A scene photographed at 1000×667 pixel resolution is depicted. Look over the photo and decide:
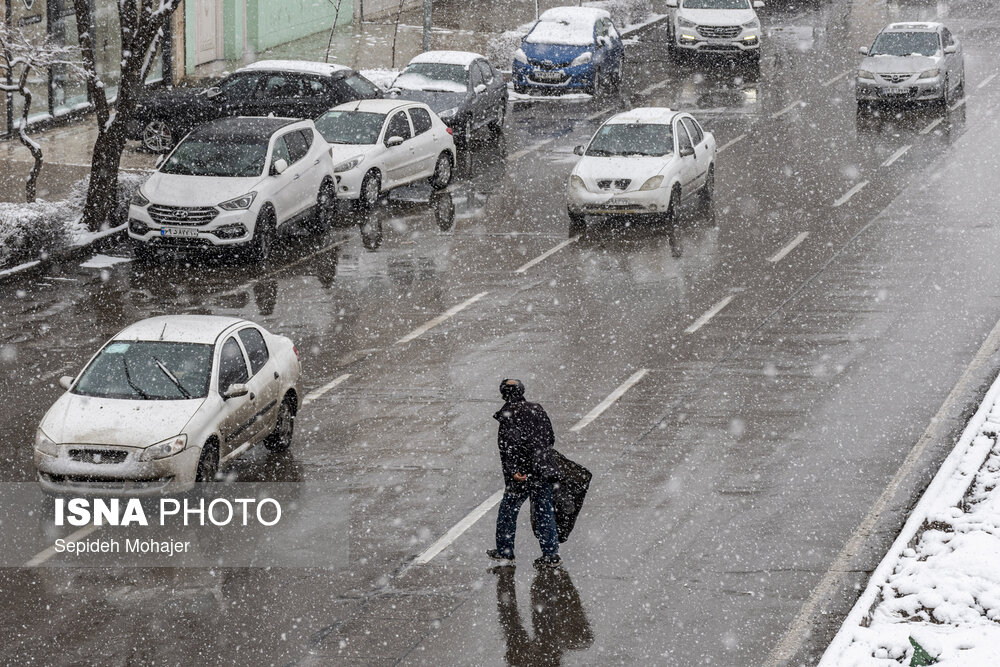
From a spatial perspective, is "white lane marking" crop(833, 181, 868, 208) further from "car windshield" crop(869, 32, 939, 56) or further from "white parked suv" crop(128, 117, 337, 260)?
"car windshield" crop(869, 32, 939, 56)

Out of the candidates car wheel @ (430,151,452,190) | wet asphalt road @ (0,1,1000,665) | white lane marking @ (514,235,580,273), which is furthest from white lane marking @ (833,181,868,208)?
car wheel @ (430,151,452,190)

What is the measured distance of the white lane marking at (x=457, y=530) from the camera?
12328mm

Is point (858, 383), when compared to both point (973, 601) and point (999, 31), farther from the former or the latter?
point (999, 31)

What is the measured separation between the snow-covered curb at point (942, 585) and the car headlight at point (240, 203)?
11.2 m

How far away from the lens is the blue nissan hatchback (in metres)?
36.9

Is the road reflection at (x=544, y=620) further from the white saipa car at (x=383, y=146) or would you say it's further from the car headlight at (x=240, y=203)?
the white saipa car at (x=383, y=146)

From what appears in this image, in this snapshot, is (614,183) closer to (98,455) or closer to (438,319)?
(438,319)

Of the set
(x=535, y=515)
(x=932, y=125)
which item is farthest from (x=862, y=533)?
(x=932, y=125)

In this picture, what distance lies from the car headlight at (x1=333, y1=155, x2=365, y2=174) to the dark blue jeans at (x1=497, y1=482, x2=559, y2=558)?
13.9m

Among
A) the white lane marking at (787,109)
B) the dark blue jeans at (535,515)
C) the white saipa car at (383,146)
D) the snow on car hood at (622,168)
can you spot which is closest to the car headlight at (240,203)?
the white saipa car at (383,146)

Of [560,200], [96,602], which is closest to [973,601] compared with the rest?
[96,602]

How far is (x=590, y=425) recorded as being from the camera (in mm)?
15484

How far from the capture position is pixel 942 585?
457 inches

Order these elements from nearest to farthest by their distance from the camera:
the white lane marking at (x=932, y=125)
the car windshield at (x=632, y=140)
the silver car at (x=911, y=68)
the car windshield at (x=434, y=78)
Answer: the car windshield at (x=632, y=140), the car windshield at (x=434, y=78), the white lane marking at (x=932, y=125), the silver car at (x=911, y=68)
